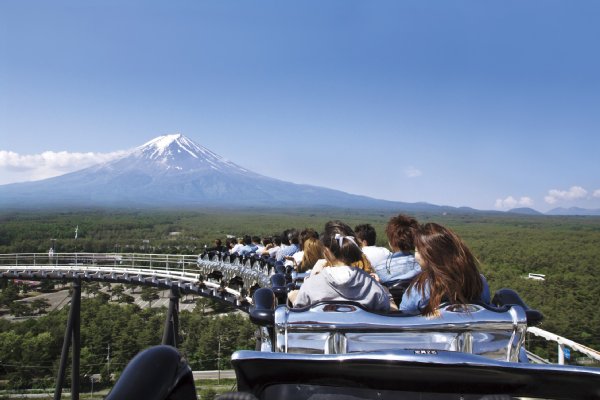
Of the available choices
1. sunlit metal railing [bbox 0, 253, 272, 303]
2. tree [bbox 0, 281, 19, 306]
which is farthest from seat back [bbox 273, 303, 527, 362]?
tree [bbox 0, 281, 19, 306]

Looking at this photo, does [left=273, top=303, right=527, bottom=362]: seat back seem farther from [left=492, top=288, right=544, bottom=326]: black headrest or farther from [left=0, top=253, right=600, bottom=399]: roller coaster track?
[left=0, top=253, right=600, bottom=399]: roller coaster track

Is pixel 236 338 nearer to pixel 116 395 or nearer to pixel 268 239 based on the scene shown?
pixel 268 239

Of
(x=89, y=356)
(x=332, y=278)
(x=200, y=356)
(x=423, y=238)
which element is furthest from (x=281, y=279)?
(x=89, y=356)

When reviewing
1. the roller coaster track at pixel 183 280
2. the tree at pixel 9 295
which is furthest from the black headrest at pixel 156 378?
the tree at pixel 9 295

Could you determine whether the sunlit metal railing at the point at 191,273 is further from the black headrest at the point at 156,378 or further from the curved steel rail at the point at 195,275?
the black headrest at the point at 156,378

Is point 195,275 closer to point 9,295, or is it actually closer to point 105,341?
point 105,341

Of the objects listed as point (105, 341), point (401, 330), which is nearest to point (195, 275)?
point (105, 341)
